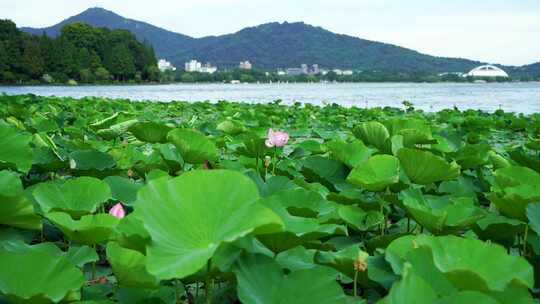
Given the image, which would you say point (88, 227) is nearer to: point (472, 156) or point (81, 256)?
point (81, 256)

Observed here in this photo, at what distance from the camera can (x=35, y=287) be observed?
0.67 metres

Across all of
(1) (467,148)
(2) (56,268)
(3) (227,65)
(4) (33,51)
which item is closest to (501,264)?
(2) (56,268)

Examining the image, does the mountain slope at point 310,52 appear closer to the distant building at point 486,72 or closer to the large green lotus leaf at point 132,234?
the distant building at point 486,72

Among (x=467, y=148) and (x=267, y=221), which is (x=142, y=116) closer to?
(x=467, y=148)

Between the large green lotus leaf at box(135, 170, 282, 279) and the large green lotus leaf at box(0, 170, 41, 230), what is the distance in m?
0.32

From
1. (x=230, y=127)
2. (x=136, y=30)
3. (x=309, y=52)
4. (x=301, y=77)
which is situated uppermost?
(x=136, y=30)

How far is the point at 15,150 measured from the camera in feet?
4.07

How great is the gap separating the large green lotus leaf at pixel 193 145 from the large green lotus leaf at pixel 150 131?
0.30m

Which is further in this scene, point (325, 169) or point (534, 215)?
point (325, 169)

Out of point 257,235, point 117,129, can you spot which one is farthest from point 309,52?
point 257,235

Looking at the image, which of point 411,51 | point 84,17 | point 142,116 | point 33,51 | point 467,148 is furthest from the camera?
point 84,17

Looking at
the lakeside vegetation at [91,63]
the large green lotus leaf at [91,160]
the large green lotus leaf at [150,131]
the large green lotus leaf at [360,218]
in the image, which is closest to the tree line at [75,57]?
the lakeside vegetation at [91,63]

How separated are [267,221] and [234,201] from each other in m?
0.06

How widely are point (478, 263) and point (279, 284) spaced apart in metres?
0.24
